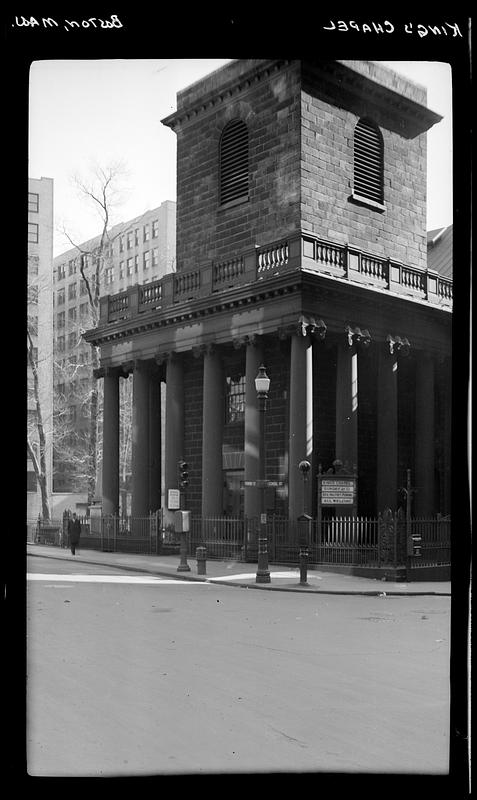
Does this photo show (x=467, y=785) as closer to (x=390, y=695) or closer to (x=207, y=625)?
(x=390, y=695)

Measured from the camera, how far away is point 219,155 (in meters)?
25.3

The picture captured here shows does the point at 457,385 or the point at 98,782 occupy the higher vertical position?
the point at 457,385

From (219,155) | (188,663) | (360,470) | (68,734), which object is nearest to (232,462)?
(360,470)

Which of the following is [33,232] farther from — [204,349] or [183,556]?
[204,349]

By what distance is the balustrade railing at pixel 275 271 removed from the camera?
21559 mm

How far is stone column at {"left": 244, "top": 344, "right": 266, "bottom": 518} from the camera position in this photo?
78.9 ft

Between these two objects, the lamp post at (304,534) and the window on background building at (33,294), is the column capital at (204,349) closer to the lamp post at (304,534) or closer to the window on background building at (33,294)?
the lamp post at (304,534)

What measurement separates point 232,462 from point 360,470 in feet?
17.4

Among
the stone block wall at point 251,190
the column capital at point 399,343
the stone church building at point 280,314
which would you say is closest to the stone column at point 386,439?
the stone church building at point 280,314

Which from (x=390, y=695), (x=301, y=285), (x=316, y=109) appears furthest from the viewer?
(x=301, y=285)

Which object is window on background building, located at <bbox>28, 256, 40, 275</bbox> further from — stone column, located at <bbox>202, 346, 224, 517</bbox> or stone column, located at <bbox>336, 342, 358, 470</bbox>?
stone column, located at <bbox>202, 346, 224, 517</bbox>

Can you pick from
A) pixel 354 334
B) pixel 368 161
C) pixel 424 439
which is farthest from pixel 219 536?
→ pixel 368 161

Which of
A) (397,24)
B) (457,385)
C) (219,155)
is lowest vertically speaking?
(457,385)

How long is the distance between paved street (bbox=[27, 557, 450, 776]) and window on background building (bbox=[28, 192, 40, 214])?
2323 mm
